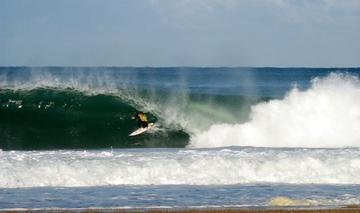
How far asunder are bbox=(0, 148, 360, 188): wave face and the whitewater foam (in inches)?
246

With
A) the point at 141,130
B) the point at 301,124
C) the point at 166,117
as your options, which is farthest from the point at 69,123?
the point at 301,124

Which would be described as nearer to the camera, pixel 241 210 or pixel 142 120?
pixel 241 210

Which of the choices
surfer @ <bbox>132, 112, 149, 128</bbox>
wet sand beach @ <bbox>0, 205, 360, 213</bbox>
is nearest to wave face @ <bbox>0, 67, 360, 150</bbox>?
surfer @ <bbox>132, 112, 149, 128</bbox>

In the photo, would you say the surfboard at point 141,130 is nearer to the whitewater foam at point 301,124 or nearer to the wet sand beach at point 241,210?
the whitewater foam at point 301,124

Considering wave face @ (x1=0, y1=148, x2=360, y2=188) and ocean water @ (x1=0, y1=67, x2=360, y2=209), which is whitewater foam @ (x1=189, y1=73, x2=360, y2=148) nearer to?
ocean water @ (x1=0, y1=67, x2=360, y2=209)

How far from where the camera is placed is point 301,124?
28047 millimetres

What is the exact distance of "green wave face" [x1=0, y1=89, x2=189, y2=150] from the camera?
27.4 metres

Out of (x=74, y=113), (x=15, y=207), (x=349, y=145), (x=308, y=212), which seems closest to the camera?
(x=308, y=212)

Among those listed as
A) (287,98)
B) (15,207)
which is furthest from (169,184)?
(287,98)

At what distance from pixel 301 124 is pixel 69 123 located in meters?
7.18

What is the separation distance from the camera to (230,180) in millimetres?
19281

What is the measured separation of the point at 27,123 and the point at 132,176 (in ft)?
33.3

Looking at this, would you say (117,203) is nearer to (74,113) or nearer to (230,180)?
(230,180)

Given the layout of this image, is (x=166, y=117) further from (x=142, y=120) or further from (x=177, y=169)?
(x=177, y=169)
